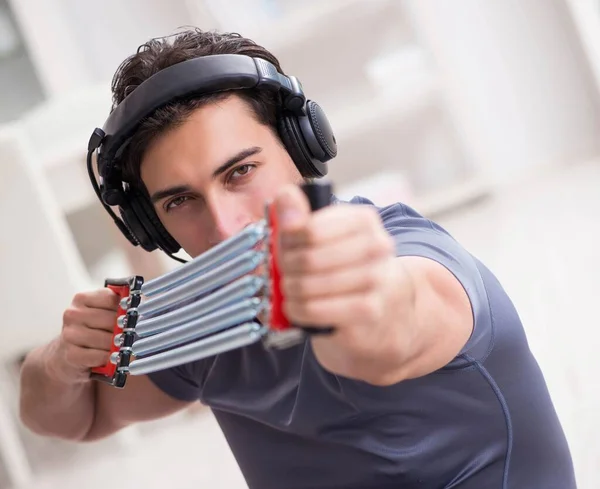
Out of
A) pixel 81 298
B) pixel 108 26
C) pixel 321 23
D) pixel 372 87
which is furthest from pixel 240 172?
pixel 108 26

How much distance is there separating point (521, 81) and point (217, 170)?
119 inches

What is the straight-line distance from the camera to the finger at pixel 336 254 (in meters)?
0.45

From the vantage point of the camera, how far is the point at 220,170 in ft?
2.74

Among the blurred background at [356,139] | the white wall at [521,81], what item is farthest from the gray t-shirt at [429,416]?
the white wall at [521,81]

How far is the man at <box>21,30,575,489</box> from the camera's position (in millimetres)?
576

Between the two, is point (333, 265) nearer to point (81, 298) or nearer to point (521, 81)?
point (81, 298)

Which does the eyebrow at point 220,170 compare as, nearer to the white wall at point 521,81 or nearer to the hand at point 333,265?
the hand at point 333,265

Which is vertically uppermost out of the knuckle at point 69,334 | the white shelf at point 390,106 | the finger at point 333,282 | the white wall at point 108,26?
the white wall at point 108,26

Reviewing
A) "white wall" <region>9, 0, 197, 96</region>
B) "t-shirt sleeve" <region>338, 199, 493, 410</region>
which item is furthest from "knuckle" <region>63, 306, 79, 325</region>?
"white wall" <region>9, 0, 197, 96</region>

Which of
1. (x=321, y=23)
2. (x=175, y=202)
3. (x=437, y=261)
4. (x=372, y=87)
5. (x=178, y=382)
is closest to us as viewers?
(x=437, y=261)

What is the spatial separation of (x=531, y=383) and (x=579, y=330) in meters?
0.86

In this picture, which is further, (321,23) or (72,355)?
(321,23)

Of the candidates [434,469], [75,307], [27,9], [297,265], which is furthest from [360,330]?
[27,9]

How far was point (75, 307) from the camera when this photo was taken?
0.98 meters
